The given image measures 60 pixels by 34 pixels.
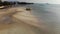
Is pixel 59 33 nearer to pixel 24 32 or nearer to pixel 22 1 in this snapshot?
pixel 24 32

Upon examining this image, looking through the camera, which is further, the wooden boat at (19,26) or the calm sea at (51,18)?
the calm sea at (51,18)

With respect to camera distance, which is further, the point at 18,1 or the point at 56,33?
the point at 18,1

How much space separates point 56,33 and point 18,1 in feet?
62.7

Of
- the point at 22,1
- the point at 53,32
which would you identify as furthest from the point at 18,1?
the point at 53,32

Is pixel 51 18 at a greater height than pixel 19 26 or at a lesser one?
lesser

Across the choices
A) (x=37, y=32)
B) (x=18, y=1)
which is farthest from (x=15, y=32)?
(x=18, y=1)

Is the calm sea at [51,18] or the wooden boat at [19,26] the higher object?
the wooden boat at [19,26]

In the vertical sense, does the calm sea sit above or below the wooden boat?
below

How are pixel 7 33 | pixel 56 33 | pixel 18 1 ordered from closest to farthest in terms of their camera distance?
1. pixel 7 33
2. pixel 56 33
3. pixel 18 1

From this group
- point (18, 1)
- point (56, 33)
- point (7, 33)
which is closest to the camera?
point (7, 33)

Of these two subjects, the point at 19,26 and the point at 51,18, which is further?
the point at 51,18

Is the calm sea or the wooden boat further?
the calm sea

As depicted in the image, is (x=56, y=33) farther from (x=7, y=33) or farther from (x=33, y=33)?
(x=7, y=33)

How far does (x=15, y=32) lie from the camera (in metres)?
6.02
